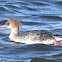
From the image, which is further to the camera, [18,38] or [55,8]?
[55,8]

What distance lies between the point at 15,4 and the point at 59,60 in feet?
23.8

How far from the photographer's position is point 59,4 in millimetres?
17422

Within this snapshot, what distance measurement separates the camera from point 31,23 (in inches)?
565

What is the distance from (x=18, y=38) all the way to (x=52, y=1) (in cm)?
600

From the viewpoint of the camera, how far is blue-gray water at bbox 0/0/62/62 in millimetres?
10883

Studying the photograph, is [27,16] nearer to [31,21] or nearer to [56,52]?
[31,21]

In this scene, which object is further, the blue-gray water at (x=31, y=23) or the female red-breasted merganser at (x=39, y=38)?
the female red-breasted merganser at (x=39, y=38)

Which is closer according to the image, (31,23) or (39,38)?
(39,38)

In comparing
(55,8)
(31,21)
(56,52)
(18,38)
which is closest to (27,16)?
(31,21)

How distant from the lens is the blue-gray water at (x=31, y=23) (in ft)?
35.7

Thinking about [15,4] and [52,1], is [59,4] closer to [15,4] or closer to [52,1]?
[52,1]

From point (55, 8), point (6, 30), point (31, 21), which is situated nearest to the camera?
point (6, 30)

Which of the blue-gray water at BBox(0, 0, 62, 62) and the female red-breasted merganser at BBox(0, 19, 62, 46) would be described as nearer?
the blue-gray water at BBox(0, 0, 62, 62)

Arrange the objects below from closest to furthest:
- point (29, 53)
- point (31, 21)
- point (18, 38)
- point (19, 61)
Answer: point (19, 61), point (29, 53), point (18, 38), point (31, 21)
